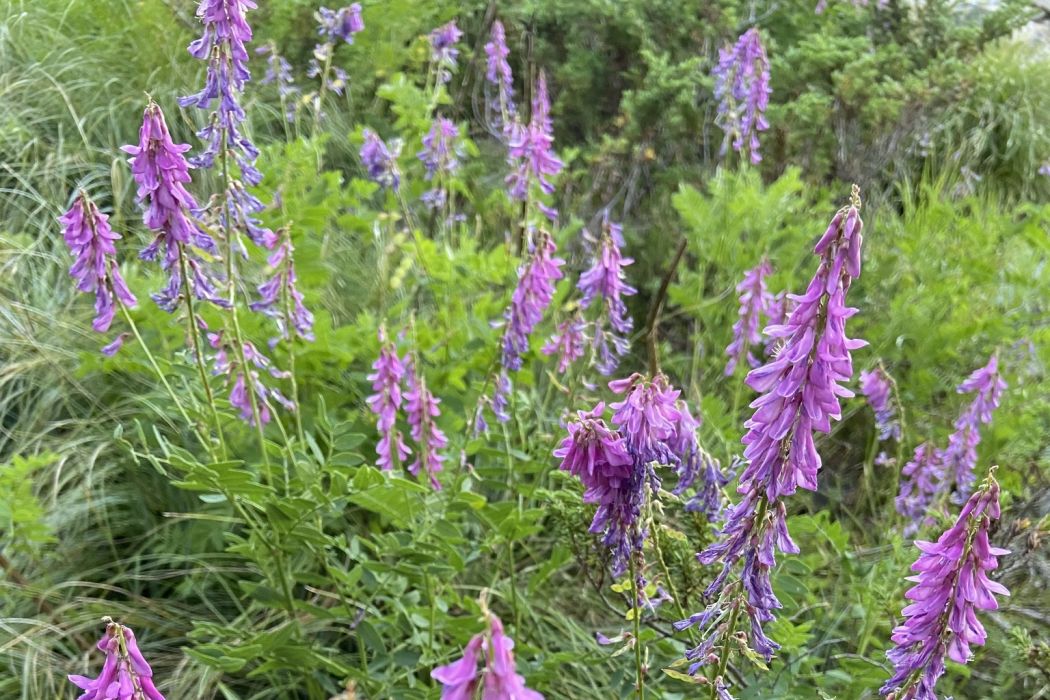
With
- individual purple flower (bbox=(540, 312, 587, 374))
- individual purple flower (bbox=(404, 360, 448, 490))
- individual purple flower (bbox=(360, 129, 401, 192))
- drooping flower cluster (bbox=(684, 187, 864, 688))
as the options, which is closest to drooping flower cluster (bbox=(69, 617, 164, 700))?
drooping flower cluster (bbox=(684, 187, 864, 688))

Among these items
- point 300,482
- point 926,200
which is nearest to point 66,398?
point 300,482

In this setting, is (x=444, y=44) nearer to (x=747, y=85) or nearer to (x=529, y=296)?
(x=747, y=85)

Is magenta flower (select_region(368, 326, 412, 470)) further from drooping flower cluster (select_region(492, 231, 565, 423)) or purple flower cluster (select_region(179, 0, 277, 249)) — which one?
purple flower cluster (select_region(179, 0, 277, 249))

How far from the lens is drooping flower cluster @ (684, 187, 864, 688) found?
1.14 metres

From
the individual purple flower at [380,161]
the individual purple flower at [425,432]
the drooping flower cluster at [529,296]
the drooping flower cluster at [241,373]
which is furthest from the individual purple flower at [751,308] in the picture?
the drooping flower cluster at [241,373]

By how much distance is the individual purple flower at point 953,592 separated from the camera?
47.0 inches

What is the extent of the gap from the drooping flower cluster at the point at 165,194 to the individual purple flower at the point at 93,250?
0.08m

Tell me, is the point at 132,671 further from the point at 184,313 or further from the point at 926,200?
the point at 926,200

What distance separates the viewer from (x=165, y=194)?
1772 mm

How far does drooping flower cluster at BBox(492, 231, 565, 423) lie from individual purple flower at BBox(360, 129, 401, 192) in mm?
1307

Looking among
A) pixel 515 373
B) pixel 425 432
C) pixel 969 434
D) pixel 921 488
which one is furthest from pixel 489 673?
pixel 969 434

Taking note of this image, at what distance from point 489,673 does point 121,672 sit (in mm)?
549

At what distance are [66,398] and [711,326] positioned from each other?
2.37m

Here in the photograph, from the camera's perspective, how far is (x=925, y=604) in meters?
1.25
